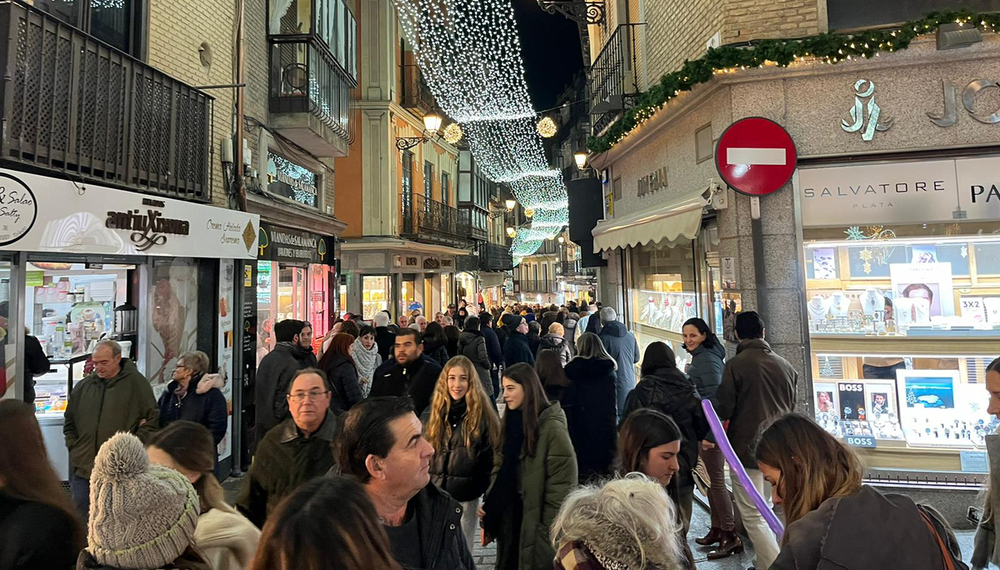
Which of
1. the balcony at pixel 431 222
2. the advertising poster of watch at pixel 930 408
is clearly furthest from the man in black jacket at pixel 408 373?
the balcony at pixel 431 222

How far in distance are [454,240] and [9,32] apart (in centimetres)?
1961

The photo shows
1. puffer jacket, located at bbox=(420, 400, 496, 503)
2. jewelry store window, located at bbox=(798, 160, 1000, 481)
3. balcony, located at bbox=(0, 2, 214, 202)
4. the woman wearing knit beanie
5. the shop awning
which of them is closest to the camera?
the woman wearing knit beanie

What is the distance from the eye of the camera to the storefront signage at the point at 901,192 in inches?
229

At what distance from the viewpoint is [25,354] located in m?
4.90

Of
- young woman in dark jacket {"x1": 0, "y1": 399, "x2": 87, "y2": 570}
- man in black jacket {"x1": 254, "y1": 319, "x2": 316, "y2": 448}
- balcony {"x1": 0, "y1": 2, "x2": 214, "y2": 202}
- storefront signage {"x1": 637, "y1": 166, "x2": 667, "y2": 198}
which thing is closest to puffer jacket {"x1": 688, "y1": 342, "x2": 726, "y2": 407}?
man in black jacket {"x1": 254, "y1": 319, "x2": 316, "y2": 448}

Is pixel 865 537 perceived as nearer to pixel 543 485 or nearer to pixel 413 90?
pixel 543 485

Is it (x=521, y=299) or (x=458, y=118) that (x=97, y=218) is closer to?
(x=458, y=118)

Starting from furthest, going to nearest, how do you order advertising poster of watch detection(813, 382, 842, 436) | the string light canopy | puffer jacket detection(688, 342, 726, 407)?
the string light canopy, advertising poster of watch detection(813, 382, 842, 436), puffer jacket detection(688, 342, 726, 407)

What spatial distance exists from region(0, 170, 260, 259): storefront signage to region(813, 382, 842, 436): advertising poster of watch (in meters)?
7.67

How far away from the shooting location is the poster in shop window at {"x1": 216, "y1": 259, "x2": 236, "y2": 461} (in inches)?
301

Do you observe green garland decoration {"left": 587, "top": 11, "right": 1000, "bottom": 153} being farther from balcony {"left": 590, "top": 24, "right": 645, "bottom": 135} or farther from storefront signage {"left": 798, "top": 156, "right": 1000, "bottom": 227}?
balcony {"left": 590, "top": 24, "right": 645, "bottom": 135}

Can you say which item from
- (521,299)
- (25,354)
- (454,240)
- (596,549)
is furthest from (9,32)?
(521,299)

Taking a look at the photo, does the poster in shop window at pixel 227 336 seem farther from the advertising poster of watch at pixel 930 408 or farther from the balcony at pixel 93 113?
the advertising poster of watch at pixel 930 408

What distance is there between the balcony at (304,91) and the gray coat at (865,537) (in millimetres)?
9912
